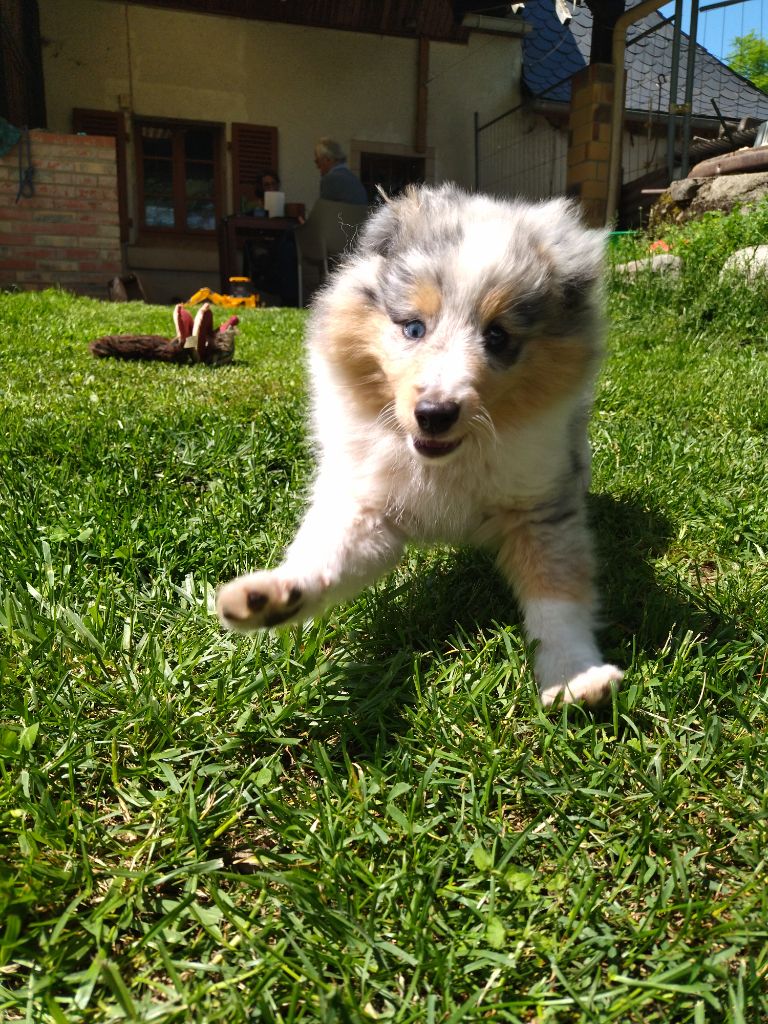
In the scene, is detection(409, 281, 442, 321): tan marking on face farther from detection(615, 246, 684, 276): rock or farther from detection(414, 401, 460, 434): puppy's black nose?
detection(615, 246, 684, 276): rock

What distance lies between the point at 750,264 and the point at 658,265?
83cm

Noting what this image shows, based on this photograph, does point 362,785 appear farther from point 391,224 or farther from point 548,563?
point 391,224

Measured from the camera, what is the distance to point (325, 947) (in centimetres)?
130

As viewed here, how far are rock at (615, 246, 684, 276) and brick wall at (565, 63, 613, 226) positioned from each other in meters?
3.74

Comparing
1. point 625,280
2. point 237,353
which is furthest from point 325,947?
point 625,280

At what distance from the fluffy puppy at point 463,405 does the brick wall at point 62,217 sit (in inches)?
405

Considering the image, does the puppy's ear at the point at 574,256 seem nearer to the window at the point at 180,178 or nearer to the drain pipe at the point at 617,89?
the drain pipe at the point at 617,89

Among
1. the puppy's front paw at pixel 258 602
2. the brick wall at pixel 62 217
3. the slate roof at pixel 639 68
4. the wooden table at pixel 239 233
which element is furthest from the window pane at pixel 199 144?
the puppy's front paw at pixel 258 602

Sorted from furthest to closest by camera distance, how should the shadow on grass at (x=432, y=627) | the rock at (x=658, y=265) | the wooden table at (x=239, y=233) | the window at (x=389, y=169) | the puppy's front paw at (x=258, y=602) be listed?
the window at (x=389, y=169)
the wooden table at (x=239, y=233)
the rock at (x=658, y=265)
the shadow on grass at (x=432, y=627)
the puppy's front paw at (x=258, y=602)

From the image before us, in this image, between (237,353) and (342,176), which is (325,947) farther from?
(342,176)

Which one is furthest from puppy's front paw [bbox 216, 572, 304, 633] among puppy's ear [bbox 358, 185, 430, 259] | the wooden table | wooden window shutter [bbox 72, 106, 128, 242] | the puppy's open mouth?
wooden window shutter [bbox 72, 106, 128, 242]

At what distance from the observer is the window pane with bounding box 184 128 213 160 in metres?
15.6

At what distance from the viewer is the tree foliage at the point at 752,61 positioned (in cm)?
2233

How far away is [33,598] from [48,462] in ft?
3.79
